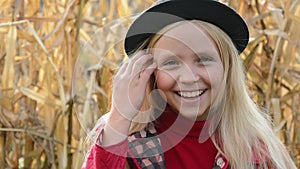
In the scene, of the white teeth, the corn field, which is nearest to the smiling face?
the white teeth

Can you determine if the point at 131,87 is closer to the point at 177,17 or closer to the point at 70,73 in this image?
the point at 177,17

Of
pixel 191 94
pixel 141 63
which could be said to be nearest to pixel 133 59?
pixel 141 63

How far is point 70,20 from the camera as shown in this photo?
2.28m

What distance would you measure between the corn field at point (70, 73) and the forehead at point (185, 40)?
1.86 feet

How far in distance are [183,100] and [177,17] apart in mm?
150

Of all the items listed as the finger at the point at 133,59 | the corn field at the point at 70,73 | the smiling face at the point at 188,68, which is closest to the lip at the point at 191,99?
the smiling face at the point at 188,68

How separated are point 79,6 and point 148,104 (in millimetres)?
642

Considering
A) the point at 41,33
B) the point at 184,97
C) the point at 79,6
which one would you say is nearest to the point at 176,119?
the point at 184,97

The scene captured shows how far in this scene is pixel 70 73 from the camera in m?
2.25

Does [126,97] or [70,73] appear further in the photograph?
[70,73]

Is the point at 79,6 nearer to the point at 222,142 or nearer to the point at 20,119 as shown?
the point at 20,119

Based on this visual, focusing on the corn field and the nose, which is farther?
the corn field

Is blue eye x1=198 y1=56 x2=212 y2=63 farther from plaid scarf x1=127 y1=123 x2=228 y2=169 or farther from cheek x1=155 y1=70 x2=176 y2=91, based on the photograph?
plaid scarf x1=127 y1=123 x2=228 y2=169

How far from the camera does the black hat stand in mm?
1551
